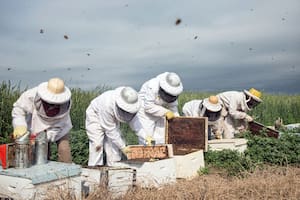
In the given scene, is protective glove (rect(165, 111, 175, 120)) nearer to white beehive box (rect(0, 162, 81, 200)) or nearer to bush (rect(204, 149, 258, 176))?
bush (rect(204, 149, 258, 176))

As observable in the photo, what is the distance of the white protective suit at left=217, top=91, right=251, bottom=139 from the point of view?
7.92 m

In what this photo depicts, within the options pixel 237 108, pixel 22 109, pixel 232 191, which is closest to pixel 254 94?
pixel 237 108

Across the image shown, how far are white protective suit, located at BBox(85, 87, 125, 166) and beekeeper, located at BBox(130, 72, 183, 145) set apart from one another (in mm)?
526

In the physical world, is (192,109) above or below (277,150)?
above

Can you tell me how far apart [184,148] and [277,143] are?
6.08 ft

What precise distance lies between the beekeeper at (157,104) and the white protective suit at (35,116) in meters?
1.39

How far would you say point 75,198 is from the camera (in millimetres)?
3658

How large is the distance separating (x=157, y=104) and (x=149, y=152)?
1.43 metres

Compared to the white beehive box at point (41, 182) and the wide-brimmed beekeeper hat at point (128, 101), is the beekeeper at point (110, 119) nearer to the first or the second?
the wide-brimmed beekeeper hat at point (128, 101)

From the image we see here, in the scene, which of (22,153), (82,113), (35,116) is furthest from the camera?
(82,113)

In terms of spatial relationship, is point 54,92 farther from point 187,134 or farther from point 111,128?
point 187,134

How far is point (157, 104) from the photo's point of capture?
6.62 m

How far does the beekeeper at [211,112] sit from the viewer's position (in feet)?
23.8

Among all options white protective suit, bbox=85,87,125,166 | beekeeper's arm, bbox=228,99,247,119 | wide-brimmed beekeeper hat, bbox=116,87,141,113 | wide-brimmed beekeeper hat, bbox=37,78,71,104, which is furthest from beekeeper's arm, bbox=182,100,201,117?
wide-brimmed beekeeper hat, bbox=37,78,71,104
